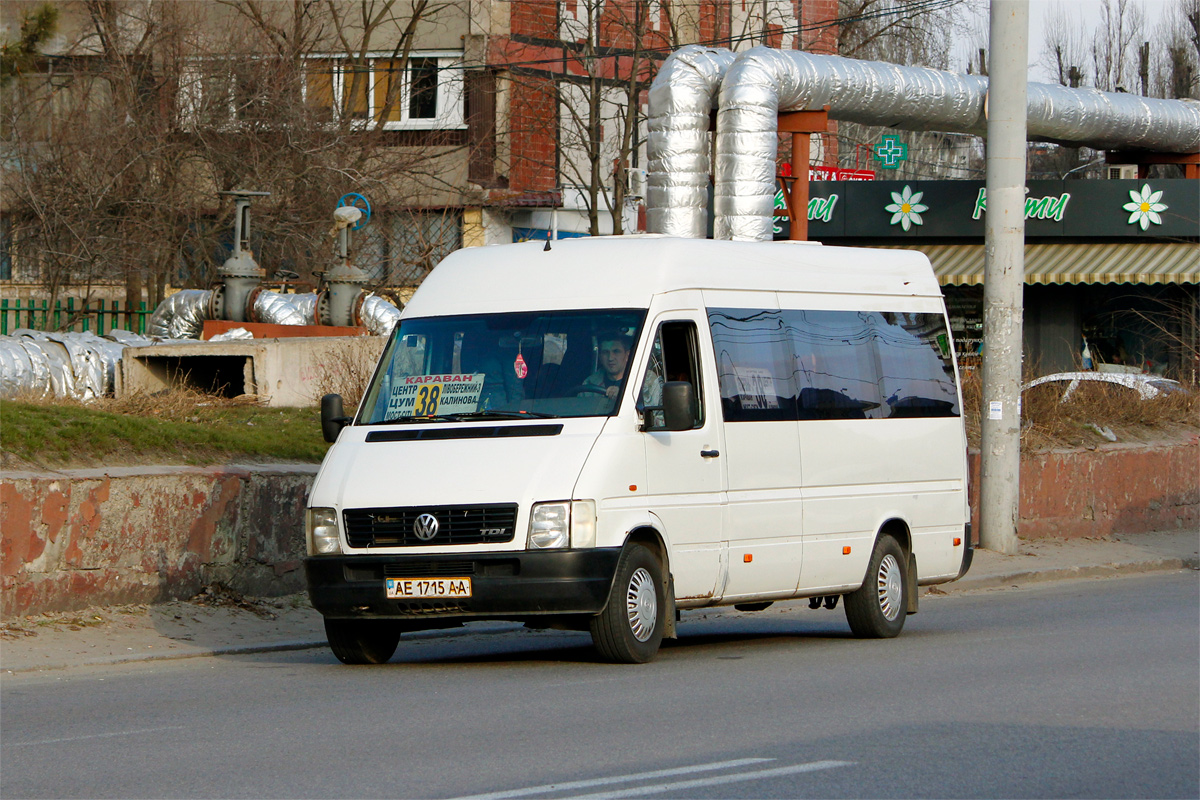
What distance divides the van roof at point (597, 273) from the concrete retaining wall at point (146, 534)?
297cm

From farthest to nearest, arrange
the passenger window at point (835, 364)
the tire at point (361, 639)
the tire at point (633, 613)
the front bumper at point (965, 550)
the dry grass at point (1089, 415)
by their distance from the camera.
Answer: the dry grass at point (1089, 415) < the front bumper at point (965, 550) < the passenger window at point (835, 364) < the tire at point (361, 639) < the tire at point (633, 613)

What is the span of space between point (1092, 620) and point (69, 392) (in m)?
12.3

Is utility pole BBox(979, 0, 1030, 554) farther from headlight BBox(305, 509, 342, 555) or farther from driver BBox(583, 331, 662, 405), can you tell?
headlight BBox(305, 509, 342, 555)

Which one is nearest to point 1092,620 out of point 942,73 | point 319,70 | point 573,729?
point 573,729

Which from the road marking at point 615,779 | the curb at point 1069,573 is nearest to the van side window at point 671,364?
the road marking at point 615,779

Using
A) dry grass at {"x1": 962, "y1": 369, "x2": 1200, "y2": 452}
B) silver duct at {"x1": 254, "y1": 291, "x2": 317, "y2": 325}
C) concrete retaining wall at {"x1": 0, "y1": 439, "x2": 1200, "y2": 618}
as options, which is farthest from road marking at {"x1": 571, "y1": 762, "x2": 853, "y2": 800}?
silver duct at {"x1": 254, "y1": 291, "x2": 317, "y2": 325}

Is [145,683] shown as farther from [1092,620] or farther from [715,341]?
[1092,620]

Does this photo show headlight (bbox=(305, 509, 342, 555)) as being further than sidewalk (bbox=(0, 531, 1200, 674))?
No

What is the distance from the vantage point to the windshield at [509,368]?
10.2 meters

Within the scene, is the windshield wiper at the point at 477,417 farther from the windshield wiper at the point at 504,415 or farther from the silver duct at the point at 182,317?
the silver duct at the point at 182,317

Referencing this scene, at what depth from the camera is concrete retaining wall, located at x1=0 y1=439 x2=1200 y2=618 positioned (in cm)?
1168

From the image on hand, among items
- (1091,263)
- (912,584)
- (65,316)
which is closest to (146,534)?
(912,584)

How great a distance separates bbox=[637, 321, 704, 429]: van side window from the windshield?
0.19m

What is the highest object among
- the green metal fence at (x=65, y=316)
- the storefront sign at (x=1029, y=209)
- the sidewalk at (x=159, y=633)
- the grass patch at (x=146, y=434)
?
the storefront sign at (x=1029, y=209)
